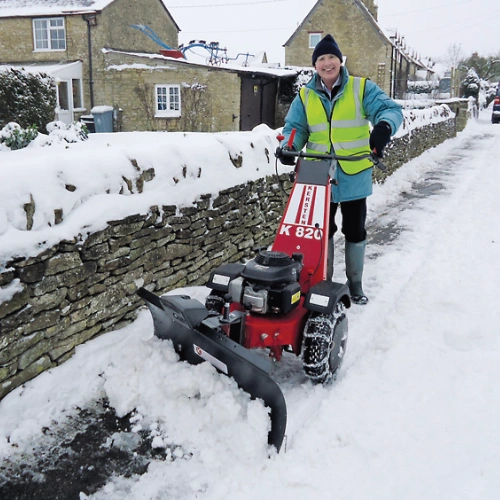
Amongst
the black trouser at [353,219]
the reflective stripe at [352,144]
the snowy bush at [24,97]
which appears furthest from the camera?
the snowy bush at [24,97]

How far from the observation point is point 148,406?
286 centimetres

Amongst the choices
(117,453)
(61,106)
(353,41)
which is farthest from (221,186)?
(353,41)

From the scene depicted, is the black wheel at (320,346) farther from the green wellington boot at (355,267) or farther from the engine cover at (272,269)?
the green wellington boot at (355,267)

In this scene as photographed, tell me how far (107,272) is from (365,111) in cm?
229

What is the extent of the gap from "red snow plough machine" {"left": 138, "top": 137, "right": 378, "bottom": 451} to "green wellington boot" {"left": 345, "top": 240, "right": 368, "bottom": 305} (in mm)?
896

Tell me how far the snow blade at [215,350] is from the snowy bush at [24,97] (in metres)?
7.24

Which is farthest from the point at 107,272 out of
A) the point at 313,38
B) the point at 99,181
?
the point at 313,38

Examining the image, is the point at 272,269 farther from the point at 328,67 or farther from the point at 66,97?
the point at 66,97

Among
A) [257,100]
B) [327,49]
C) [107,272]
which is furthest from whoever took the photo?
[257,100]

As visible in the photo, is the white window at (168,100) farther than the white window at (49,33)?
No

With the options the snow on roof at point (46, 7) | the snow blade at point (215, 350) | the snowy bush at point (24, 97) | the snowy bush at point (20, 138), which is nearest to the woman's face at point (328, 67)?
the snow blade at point (215, 350)

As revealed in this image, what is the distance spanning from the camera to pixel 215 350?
2.67 metres

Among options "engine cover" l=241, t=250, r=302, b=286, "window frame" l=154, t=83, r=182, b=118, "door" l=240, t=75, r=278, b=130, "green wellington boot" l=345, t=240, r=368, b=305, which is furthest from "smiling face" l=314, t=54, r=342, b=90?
"window frame" l=154, t=83, r=182, b=118

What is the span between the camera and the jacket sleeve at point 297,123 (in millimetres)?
4094
